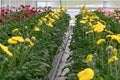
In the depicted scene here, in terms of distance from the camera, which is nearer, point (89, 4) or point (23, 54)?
point (23, 54)

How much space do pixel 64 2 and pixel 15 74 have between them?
1606 cm

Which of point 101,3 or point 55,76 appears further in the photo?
point 101,3

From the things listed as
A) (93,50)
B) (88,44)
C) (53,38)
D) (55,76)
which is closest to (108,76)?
(93,50)

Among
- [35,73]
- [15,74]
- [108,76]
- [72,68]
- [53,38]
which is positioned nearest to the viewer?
[108,76]

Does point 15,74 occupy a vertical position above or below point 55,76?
above

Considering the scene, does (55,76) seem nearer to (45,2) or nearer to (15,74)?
(15,74)

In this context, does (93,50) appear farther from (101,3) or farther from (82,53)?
(101,3)

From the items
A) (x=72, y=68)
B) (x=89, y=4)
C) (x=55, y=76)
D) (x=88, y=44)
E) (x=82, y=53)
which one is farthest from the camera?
(x=89, y=4)

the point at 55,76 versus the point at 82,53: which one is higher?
the point at 82,53

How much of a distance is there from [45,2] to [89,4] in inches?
89.3

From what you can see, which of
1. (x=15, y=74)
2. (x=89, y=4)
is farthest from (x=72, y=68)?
(x=89, y=4)

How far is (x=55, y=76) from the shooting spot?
5289mm

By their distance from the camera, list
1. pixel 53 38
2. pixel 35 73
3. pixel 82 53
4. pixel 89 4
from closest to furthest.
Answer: pixel 35 73
pixel 82 53
pixel 53 38
pixel 89 4

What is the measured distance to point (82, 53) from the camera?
3752 millimetres
